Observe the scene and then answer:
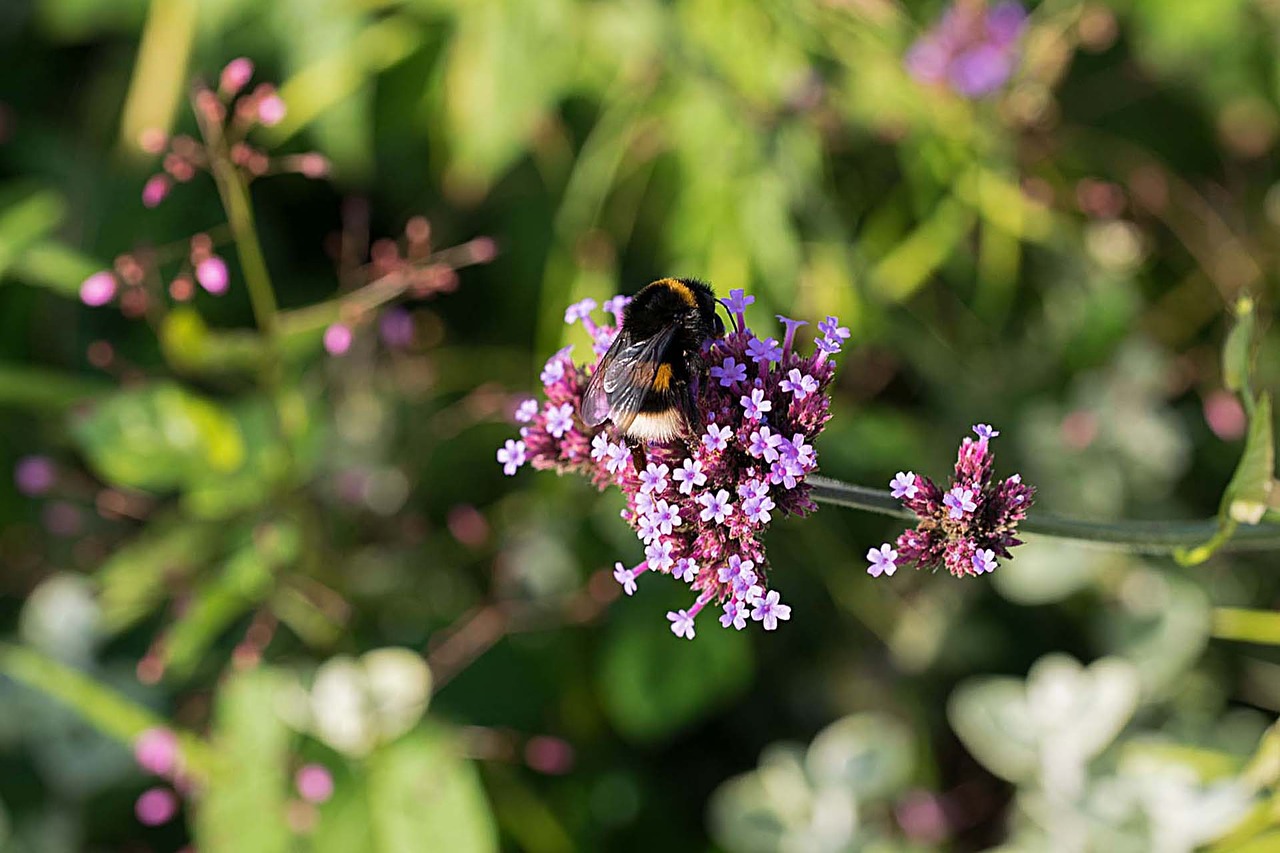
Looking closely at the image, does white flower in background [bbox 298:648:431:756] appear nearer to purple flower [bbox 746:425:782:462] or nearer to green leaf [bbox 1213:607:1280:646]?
purple flower [bbox 746:425:782:462]

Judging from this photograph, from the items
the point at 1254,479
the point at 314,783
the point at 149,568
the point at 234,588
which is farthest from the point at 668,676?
the point at 1254,479

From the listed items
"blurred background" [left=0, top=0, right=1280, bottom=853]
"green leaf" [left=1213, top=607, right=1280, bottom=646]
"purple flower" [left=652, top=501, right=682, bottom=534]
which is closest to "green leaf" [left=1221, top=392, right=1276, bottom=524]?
"purple flower" [left=652, top=501, right=682, bottom=534]

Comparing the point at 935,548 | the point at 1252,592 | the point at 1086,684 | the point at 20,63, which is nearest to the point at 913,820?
the point at 1086,684

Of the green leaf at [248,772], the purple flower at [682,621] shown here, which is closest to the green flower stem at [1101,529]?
the purple flower at [682,621]

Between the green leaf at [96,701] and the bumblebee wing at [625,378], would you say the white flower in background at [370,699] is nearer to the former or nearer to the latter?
the green leaf at [96,701]

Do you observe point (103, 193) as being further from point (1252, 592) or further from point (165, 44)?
point (1252, 592)

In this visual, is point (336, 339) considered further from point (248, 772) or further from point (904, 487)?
point (904, 487)
